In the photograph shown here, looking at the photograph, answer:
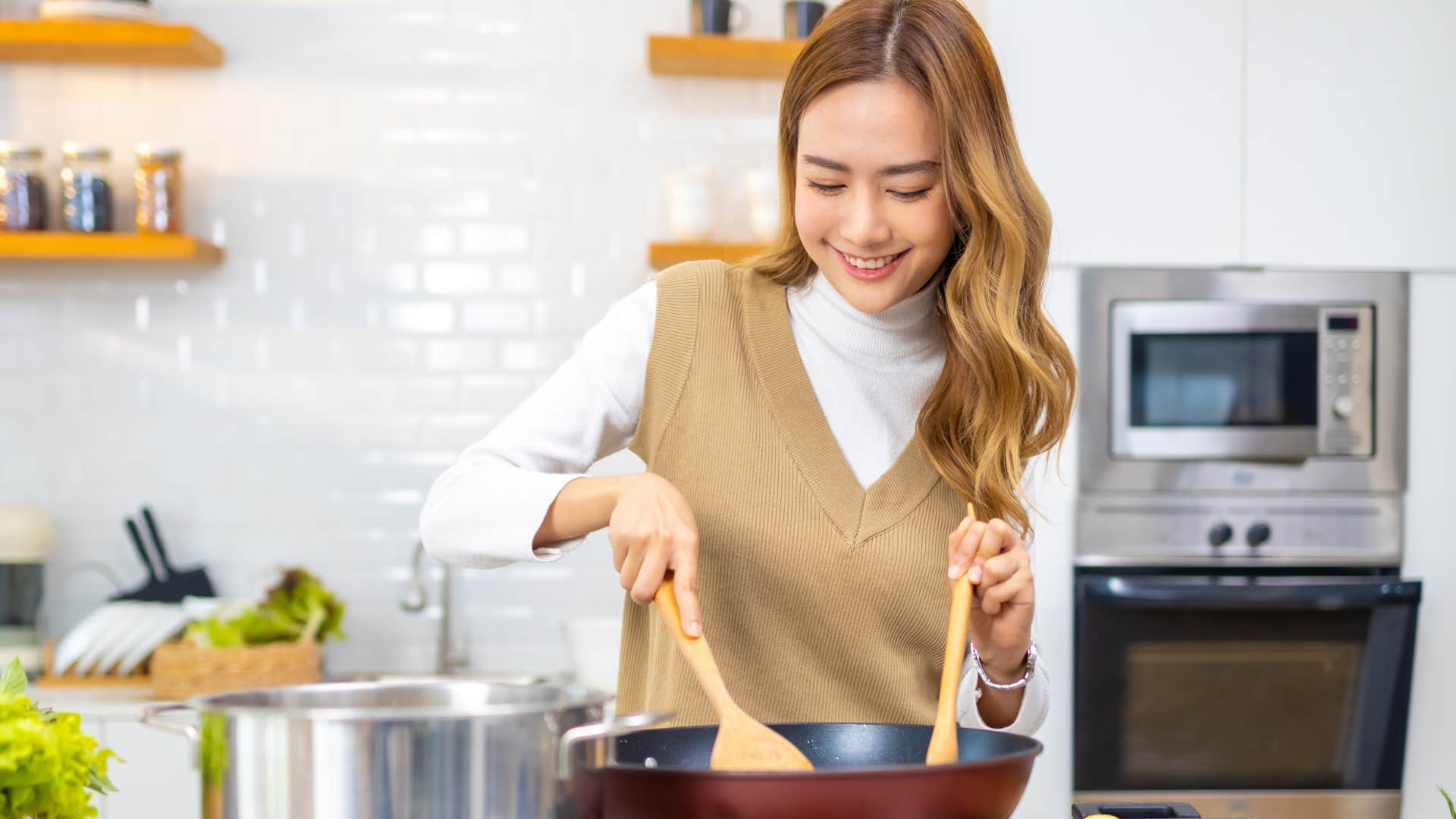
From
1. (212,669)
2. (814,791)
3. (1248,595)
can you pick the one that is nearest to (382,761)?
(814,791)

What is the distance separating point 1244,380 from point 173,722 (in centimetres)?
243

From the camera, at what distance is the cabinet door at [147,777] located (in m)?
2.67

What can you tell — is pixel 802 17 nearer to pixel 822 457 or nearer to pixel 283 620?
pixel 283 620

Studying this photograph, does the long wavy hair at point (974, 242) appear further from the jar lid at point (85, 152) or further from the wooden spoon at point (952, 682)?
the jar lid at point (85, 152)

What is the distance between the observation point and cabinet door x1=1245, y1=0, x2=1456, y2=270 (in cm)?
279

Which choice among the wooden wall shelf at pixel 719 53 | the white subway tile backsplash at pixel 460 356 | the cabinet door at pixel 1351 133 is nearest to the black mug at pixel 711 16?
the wooden wall shelf at pixel 719 53

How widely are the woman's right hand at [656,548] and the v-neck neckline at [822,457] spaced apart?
16.4 inches

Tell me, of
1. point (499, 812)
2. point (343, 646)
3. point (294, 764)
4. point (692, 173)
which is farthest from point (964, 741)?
point (343, 646)

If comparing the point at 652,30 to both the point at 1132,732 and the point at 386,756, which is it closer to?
the point at 1132,732

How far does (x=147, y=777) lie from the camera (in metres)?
2.69

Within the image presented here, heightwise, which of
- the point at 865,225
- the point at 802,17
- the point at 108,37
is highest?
the point at 802,17

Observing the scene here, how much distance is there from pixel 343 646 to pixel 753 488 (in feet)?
6.67

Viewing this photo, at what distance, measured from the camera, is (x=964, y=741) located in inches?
40.3

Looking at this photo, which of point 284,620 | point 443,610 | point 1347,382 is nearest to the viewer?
point 1347,382
